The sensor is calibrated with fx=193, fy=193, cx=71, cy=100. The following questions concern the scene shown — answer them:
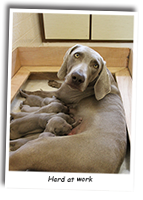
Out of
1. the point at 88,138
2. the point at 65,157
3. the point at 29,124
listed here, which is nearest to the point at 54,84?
the point at 29,124

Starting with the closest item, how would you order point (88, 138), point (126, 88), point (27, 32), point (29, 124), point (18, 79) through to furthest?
point (88, 138) < point (29, 124) < point (126, 88) < point (18, 79) < point (27, 32)

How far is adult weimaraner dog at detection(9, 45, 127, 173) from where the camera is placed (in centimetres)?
149

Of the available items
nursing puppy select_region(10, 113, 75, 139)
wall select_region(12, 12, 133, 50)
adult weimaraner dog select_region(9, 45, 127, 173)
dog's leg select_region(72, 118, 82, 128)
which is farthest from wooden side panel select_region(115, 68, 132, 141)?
wall select_region(12, 12, 133, 50)

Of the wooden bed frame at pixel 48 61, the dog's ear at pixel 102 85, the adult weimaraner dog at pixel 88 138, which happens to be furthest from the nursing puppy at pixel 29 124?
the wooden bed frame at pixel 48 61

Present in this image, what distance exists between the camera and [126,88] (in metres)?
2.77

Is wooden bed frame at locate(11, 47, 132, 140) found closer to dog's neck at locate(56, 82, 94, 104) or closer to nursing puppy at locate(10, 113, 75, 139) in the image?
dog's neck at locate(56, 82, 94, 104)

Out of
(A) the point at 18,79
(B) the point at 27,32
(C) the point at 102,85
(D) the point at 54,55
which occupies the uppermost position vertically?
(B) the point at 27,32

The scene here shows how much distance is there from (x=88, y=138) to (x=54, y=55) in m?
2.13

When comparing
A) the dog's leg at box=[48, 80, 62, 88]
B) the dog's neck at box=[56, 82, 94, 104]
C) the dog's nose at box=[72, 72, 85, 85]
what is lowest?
the dog's leg at box=[48, 80, 62, 88]

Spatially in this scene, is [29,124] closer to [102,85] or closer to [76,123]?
[76,123]

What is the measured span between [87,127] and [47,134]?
1.28 ft

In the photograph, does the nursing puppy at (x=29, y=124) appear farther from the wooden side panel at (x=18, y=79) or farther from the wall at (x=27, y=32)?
the wall at (x=27, y=32)

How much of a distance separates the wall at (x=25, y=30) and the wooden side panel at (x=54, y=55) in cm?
27

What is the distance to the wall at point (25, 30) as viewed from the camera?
3.38 meters
